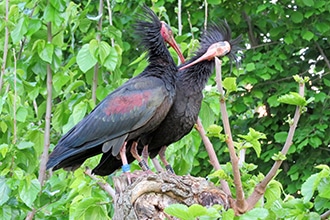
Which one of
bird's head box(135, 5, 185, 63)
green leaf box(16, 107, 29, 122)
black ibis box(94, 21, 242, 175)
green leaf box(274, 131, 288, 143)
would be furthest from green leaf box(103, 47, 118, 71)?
green leaf box(274, 131, 288, 143)

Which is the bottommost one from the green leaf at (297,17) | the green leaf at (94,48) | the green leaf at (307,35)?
the green leaf at (307,35)

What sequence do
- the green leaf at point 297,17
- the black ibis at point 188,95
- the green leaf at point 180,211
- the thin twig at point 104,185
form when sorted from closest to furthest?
the green leaf at point 180,211 → the thin twig at point 104,185 → the black ibis at point 188,95 → the green leaf at point 297,17

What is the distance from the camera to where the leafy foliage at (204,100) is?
3.98m

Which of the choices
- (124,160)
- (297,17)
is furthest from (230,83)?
(297,17)

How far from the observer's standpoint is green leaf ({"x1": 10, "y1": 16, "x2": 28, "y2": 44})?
4883 mm

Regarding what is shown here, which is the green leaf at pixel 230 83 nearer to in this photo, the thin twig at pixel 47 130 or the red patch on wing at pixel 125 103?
the red patch on wing at pixel 125 103

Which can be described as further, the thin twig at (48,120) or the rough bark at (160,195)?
the thin twig at (48,120)

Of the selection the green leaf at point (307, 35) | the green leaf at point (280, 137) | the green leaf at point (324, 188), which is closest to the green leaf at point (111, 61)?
the green leaf at point (324, 188)

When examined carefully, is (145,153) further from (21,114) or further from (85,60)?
(21,114)

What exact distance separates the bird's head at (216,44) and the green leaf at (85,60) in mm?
604

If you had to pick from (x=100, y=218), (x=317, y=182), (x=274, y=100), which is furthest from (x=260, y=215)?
(x=274, y=100)

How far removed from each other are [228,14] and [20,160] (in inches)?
135

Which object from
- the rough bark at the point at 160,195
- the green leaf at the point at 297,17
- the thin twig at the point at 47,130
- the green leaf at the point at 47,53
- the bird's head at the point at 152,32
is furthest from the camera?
the green leaf at the point at 297,17

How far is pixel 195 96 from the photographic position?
4496 millimetres
